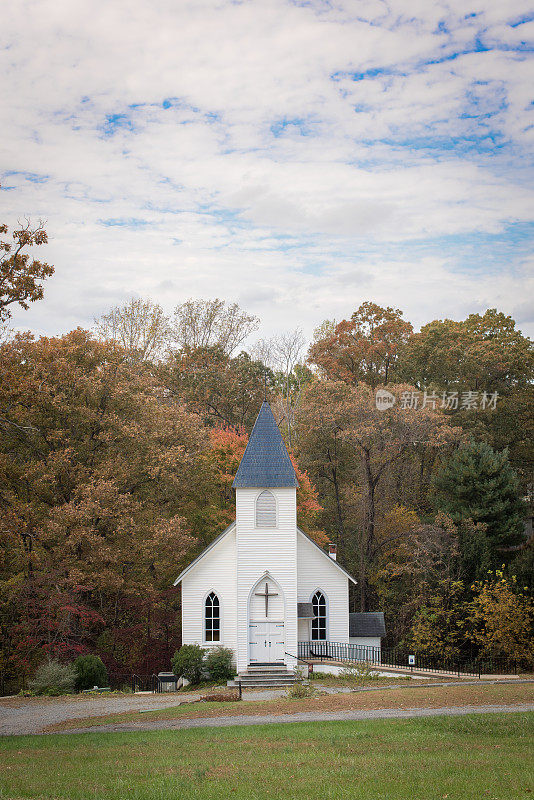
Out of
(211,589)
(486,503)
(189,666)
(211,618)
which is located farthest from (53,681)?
(486,503)

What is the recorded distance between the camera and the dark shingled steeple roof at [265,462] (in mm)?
28250

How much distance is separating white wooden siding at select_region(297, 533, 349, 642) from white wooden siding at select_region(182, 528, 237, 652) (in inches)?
115

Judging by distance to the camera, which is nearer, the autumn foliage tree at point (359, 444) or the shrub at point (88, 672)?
the shrub at point (88, 672)

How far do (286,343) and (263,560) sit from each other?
30.8 meters

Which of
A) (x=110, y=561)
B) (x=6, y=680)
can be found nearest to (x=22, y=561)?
(x=110, y=561)

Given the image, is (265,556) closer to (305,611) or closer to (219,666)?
(305,611)

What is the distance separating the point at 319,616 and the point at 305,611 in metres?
1.06

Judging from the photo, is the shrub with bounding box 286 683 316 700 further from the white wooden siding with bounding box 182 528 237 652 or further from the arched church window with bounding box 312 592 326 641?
the arched church window with bounding box 312 592 326 641

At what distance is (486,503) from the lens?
3312 cm

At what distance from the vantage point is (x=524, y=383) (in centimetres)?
4128

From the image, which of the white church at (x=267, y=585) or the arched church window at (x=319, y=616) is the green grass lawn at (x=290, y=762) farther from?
the arched church window at (x=319, y=616)

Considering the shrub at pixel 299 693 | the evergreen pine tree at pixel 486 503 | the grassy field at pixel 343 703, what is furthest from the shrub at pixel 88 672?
the evergreen pine tree at pixel 486 503

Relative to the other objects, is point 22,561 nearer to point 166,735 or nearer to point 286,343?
point 166,735

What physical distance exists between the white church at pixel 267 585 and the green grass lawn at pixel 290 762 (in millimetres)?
12081
